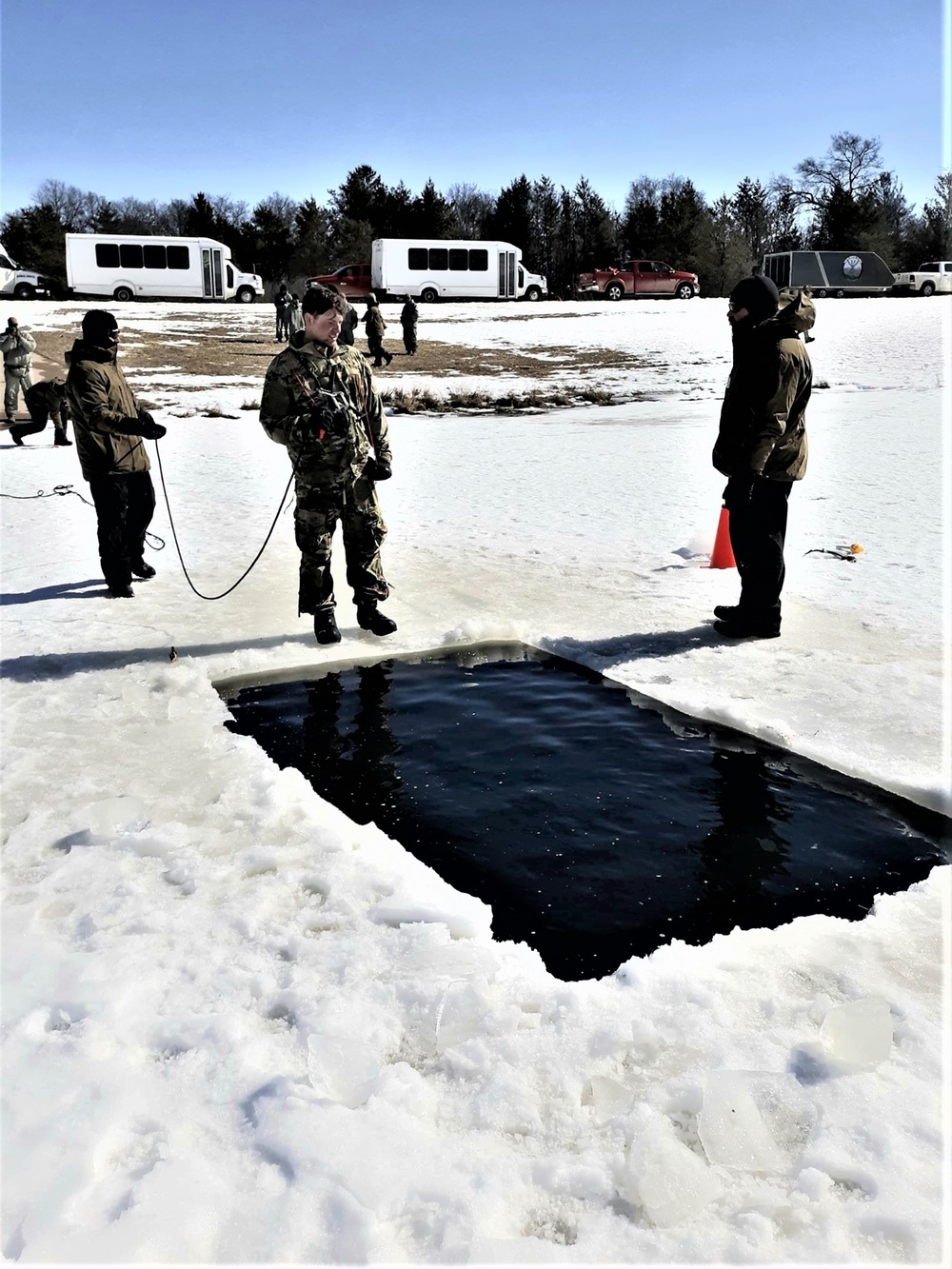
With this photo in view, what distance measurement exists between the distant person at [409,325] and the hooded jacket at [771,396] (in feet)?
64.2

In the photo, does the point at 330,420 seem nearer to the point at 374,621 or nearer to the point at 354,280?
the point at 374,621

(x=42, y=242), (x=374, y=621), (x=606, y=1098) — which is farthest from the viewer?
(x=42, y=242)

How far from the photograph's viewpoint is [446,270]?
3941 cm

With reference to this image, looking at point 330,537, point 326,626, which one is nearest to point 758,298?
point 330,537

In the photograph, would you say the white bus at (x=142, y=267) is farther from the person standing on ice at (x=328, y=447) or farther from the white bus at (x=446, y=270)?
the person standing on ice at (x=328, y=447)

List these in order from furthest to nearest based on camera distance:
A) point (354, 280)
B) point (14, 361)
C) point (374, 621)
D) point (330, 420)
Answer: point (354, 280), point (14, 361), point (374, 621), point (330, 420)

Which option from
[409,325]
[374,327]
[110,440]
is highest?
[409,325]

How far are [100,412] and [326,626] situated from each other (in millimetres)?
1923

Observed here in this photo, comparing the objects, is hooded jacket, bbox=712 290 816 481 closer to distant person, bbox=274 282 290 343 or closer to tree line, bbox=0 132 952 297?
distant person, bbox=274 282 290 343

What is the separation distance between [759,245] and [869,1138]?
75514 millimetres

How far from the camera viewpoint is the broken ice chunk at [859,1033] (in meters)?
2.47

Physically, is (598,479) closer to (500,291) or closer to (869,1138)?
(869,1138)

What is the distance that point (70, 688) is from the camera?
4992mm

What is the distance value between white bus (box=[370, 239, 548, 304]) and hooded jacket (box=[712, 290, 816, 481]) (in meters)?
35.3
